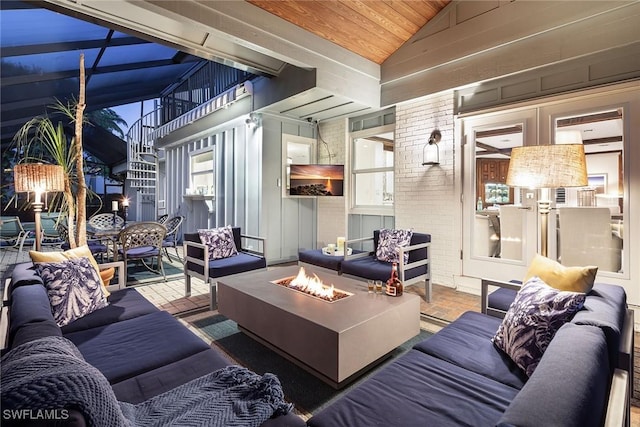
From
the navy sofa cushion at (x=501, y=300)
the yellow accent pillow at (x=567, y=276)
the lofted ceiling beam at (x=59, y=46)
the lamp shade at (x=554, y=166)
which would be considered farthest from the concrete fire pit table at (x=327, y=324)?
the lofted ceiling beam at (x=59, y=46)

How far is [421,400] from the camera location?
130 centimetres

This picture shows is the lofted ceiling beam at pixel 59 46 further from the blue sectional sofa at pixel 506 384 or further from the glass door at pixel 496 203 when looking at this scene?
the blue sectional sofa at pixel 506 384

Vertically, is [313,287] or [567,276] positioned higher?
[567,276]

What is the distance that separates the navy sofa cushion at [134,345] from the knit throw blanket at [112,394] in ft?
1.10

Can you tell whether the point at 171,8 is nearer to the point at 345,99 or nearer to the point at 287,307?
the point at 345,99

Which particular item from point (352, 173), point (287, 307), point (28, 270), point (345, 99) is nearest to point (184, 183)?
point (352, 173)

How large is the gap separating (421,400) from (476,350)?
57 cm

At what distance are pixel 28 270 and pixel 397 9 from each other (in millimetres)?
4724

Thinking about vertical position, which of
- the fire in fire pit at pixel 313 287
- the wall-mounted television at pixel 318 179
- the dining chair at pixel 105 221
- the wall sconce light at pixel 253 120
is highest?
the wall sconce light at pixel 253 120

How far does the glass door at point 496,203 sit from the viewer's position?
389 centimetres

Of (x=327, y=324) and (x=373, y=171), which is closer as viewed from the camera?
(x=327, y=324)

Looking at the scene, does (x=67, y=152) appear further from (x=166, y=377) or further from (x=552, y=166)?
(x=552, y=166)

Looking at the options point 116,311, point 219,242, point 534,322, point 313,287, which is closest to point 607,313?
point 534,322

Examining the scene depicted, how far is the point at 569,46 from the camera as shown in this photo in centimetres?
332
